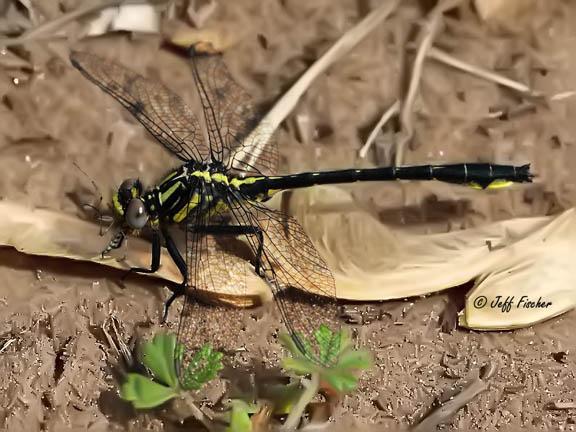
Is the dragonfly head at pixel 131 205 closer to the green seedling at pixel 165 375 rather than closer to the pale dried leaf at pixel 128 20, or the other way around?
the green seedling at pixel 165 375

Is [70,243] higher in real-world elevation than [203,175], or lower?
lower

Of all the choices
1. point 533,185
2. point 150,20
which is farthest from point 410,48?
point 150,20

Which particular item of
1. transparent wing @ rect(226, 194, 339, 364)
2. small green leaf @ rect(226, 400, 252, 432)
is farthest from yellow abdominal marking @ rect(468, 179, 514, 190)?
small green leaf @ rect(226, 400, 252, 432)

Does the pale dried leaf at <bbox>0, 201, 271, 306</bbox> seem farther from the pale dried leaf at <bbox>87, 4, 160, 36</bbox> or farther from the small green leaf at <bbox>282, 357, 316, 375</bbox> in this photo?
the pale dried leaf at <bbox>87, 4, 160, 36</bbox>

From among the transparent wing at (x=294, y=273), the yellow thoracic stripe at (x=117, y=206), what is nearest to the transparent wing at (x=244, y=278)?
the transparent wing at (x=294, y=273)

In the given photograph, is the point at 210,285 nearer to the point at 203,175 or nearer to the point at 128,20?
the point at 203,175

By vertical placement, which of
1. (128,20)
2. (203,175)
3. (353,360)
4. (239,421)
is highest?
(128,20)

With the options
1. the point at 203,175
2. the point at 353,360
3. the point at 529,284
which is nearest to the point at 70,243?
the point at 203,175
